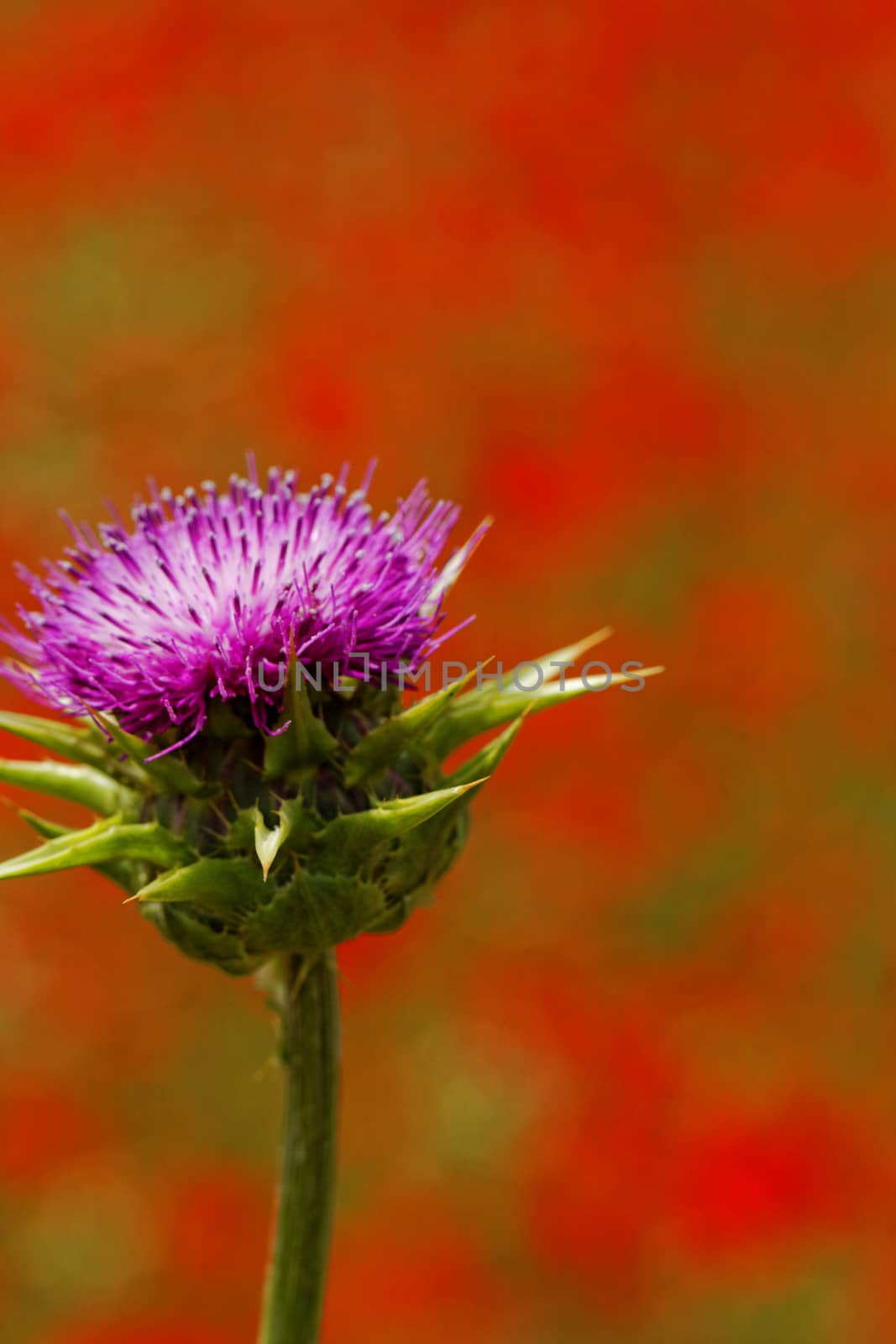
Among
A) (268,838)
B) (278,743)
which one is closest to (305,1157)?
(268,838)

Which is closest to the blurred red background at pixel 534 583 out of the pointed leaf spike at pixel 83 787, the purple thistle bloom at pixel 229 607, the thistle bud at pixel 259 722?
the thistle bud at pixel 259 722

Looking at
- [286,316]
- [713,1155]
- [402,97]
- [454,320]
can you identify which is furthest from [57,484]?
[713,1155]

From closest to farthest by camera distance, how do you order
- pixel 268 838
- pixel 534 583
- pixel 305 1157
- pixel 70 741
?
pixel 268 838, pixel 305 1157, pixel 70 741, pixel 534 583

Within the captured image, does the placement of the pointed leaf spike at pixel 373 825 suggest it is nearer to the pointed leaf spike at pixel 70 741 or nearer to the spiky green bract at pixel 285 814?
the spiky green bract at pixel 285 814

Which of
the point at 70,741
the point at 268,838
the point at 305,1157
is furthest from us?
the point at 70,741

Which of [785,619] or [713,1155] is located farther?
[785,619]

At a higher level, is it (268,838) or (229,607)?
(229,607)

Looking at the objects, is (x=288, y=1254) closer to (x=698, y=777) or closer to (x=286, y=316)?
(x=698, y=777)

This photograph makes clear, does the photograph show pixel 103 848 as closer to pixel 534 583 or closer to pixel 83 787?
pixel 83 787

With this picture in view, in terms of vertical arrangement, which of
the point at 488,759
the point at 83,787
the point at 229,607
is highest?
the point at 229,607
